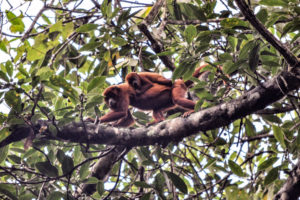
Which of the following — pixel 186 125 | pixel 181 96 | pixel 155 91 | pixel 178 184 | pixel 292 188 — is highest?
pixel 155 91

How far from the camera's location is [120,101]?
5359 millimetres

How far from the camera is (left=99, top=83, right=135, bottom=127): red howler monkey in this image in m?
5.23

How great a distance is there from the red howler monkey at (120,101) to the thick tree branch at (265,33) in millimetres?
2916

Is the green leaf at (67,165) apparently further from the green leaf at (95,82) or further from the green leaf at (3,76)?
the green leaf at (3,76)

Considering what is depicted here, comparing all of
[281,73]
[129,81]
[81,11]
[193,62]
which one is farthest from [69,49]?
[281,73]

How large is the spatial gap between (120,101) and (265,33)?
3.34 metres

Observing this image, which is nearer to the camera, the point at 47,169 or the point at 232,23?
the point at 232,23

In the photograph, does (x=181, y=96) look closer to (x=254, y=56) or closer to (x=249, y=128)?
(x=249, y=128)

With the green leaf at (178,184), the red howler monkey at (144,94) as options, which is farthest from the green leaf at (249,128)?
the red howler monkey at (144,94)

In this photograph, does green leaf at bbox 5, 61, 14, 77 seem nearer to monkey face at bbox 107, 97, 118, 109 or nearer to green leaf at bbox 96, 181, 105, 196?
green leaf at bbox 96, 181, 105, 196

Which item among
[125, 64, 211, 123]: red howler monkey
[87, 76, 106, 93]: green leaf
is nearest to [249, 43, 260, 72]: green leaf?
Result: [87, 76, 106, 93]: green leaf

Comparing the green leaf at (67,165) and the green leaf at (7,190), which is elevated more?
the green leaf at (67,165)

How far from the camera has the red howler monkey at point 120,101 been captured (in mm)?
5227

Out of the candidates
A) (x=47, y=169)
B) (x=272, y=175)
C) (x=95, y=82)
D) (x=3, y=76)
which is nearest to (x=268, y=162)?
(x=272, y=175)
